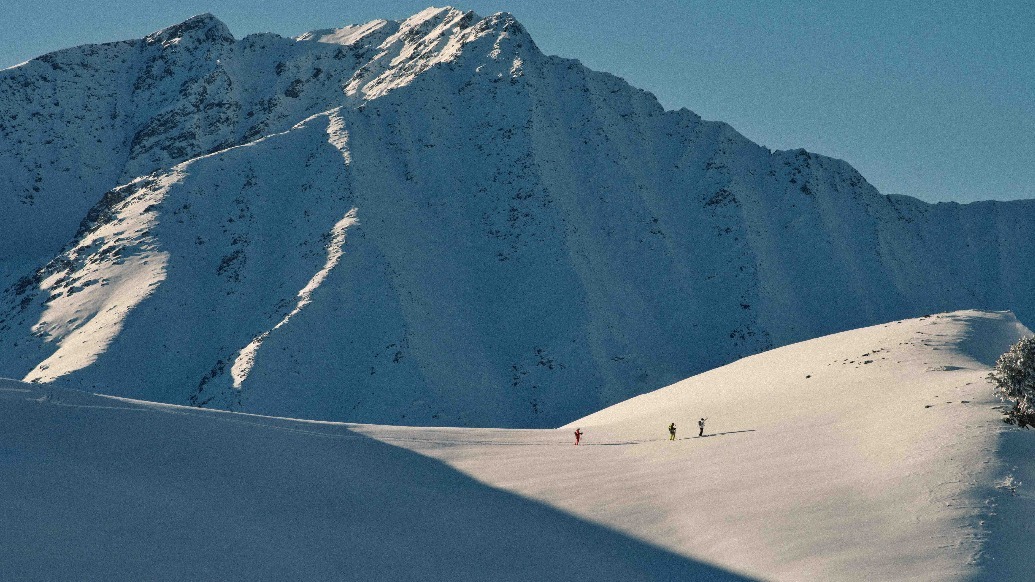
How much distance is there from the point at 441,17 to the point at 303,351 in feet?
280

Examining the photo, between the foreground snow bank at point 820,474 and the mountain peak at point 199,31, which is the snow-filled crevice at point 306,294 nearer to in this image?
the foreground snow bank at point 820,474

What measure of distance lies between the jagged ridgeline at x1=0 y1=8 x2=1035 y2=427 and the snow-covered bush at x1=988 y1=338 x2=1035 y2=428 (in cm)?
5858

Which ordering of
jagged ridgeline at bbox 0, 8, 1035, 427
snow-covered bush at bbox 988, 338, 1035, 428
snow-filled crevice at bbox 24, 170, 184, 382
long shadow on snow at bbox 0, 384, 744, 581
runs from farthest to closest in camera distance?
snow-filled crevice at bbox 24, 170, 184, 382, jagged ridgeline at bbox 0, 8, 1035, 427, snow-covered bush at bbox 988, 338, 1035, 428, long shadow on snow at bbox 0, 384, 744, 581

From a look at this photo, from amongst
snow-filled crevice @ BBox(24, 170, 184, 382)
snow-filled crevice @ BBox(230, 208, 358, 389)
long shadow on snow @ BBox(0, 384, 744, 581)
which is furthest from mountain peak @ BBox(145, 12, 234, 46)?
long shadow on snow @ BBox(0, 384, 744, 581)

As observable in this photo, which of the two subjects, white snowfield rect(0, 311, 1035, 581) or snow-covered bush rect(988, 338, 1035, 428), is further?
snow-covered bush rect(988, 338, 1035, 428)

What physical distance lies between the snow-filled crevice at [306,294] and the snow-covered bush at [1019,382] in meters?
69.4

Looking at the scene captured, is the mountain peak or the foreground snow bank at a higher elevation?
the mountain peak

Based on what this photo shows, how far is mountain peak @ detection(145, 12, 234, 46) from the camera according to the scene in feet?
591

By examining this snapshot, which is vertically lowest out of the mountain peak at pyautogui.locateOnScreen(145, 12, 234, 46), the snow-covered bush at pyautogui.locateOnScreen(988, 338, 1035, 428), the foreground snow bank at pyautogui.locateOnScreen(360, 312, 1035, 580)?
the foreground snow bank at pyautogui.locateOnScreen(360, 312, 1035, 580)

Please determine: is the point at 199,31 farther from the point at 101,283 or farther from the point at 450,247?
the point at 450,247

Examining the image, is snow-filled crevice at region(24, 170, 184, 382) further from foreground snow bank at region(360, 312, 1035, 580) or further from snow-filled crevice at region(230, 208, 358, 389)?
foreground snow bank at region(360, 312, 1035, 580)

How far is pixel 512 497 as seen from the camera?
2406 centimetres

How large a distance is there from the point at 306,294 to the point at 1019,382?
76454 mm

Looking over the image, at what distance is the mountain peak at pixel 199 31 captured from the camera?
180 metres
